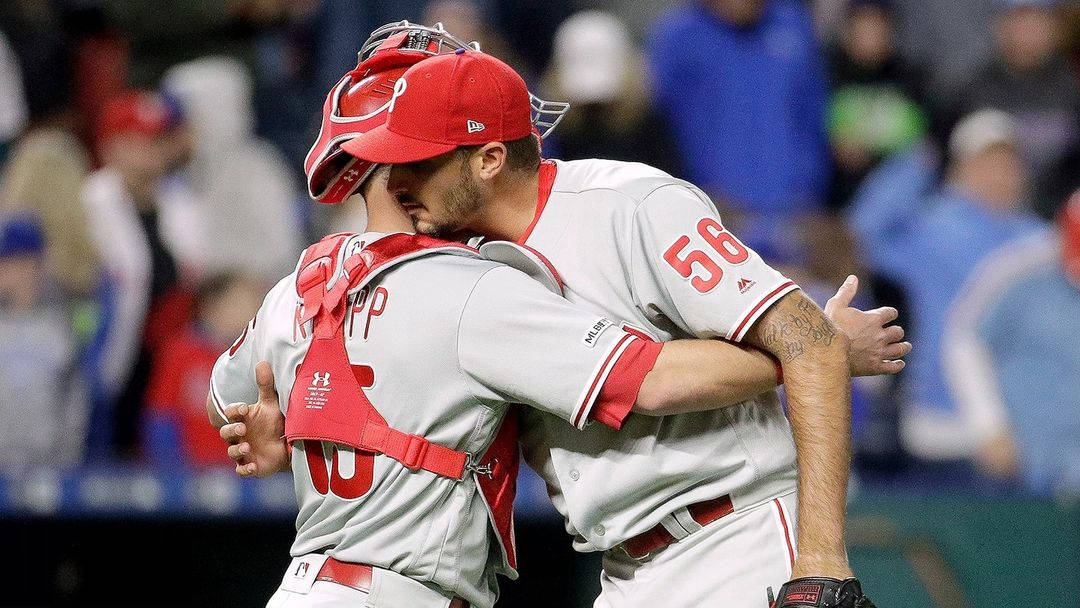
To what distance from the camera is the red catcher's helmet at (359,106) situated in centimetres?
246

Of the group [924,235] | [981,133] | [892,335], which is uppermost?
[981,133]

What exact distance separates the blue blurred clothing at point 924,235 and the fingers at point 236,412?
412 centimetres

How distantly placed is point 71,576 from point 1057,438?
4250 millimetres

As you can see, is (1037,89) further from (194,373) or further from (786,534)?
(786,534)

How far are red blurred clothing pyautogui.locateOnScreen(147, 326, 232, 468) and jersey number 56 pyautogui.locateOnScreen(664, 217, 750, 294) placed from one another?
12.3ft

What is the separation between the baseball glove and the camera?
6.98ft

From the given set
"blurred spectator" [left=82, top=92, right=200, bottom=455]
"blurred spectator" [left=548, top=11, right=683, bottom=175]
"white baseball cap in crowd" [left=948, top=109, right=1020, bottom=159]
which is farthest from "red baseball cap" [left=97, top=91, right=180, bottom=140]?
"white baseball cap in crowd" [left=948, top=109, right=1020, bottom=159]

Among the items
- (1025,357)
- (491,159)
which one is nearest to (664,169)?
(1025,357)

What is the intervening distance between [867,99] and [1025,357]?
58.1 inches

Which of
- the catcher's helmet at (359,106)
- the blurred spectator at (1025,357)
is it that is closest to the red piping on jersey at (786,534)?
the catcher's helmet at (359,106)

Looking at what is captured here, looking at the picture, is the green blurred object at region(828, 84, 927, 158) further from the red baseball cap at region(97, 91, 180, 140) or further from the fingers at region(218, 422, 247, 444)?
the fingers at region(218, 422, 247, 444)

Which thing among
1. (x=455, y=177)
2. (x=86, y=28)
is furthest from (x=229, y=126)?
(x=455, y=177)

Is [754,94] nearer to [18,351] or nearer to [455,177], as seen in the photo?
[18,351]

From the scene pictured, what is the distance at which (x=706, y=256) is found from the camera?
2.30m
